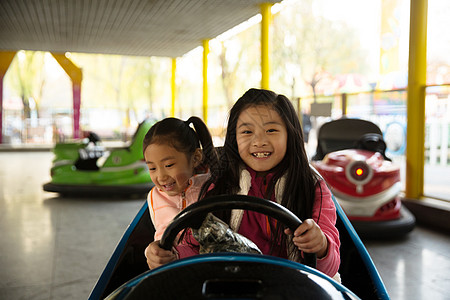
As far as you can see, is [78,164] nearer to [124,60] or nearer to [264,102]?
[264,102]

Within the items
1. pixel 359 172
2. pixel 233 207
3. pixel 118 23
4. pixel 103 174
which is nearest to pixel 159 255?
pixel 233 207

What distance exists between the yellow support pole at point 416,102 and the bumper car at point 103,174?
217 cm

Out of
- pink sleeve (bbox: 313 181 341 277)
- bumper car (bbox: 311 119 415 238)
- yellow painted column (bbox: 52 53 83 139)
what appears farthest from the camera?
yellow painted column (bbox: 52 53 83 139)

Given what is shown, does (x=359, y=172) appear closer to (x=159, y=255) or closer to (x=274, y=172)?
(x=274, y=172)

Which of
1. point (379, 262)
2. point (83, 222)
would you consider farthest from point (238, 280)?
point (83, 222)

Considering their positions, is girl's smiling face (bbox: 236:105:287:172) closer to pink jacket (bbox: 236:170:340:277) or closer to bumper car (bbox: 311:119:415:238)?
pink jacket (bbox: 236:170:340:277)

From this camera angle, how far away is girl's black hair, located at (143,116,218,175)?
1.10 metres

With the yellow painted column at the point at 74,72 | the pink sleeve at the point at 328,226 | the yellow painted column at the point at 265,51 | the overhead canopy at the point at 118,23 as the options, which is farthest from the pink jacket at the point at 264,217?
the yellow painted column at the point at 74,72

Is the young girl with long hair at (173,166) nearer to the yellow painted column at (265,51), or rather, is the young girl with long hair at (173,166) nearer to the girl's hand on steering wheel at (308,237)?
the girl's hand on steering wheel at (308,237)

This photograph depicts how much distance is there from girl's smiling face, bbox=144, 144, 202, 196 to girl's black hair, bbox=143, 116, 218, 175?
0.6 inches

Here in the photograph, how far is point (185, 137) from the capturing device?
1.13m

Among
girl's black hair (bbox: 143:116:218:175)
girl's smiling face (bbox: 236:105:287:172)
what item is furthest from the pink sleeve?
girl's black hair (bbox: 143:116:218:175)

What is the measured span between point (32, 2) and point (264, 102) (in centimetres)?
535

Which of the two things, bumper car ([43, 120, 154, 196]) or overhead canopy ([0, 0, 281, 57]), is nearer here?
bumper car ([43, 120, 154, 196])
